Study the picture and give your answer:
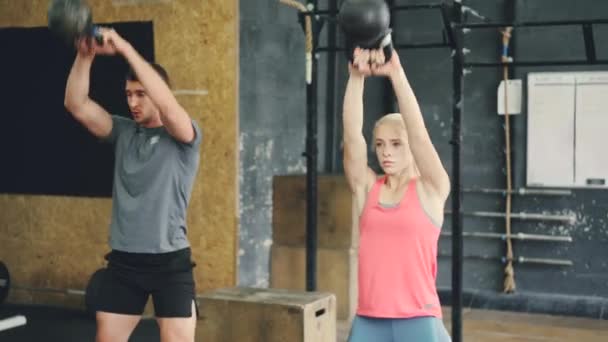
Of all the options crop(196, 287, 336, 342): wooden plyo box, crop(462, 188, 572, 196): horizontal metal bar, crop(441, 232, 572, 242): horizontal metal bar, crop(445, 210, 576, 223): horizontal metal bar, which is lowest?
crop(196, 287, 336, 342): wooden plyo box

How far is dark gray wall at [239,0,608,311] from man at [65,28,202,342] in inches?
73.8

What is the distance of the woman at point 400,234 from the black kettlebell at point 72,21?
875 mm

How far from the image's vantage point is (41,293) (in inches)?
204

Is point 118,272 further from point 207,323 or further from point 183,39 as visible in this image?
point 183,39

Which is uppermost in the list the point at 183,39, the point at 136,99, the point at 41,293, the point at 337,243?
the point at 183,39

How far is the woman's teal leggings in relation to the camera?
2.16 meters

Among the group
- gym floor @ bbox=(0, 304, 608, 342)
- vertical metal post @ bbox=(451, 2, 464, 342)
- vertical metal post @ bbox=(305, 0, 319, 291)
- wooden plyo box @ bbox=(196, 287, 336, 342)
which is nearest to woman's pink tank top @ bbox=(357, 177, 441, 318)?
wooden plyo box @ bbox=(196, 287, 336, 342)

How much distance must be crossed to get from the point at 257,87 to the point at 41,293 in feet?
5.87

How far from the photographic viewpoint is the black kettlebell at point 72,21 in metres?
2.58

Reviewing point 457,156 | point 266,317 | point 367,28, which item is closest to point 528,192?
point 457,156

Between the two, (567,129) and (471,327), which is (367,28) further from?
(567,129)

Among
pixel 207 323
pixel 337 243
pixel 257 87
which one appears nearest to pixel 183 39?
pixel 257 87

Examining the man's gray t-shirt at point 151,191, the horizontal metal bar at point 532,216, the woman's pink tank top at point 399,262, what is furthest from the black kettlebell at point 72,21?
the horizontal metal bar at point 532,216

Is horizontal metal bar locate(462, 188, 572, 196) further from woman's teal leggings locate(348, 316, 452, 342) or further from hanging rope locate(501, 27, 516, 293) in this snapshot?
woman's teal leggings locate(348, 316, 452, 342)
